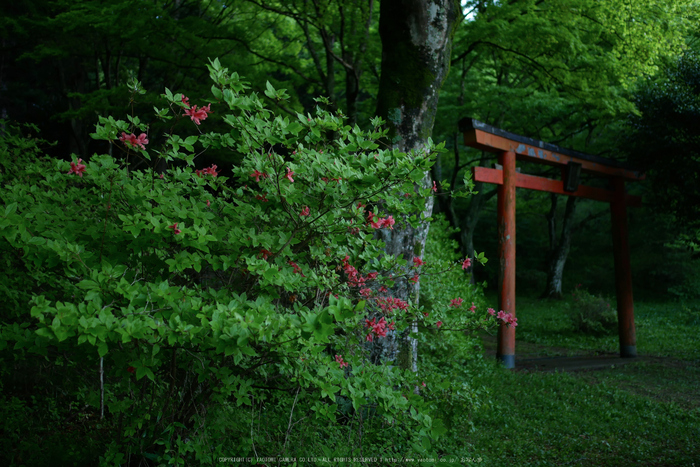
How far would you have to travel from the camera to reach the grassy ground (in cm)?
428

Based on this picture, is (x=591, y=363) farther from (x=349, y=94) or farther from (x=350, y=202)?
(x=350, y=202)

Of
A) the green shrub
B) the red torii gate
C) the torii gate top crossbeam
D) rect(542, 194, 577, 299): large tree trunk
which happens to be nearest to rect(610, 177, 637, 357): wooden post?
the red torii gate

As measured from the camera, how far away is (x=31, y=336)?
2.15 metres

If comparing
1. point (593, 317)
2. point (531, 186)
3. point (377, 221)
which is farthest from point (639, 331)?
point (377, 221)

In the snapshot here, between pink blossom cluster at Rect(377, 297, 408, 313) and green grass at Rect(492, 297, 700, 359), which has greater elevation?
pink blossom cluster at Rect(377, 297, 408, 313)

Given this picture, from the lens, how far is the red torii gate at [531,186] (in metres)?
7.53

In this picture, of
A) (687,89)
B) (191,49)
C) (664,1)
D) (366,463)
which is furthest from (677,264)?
(366,463)

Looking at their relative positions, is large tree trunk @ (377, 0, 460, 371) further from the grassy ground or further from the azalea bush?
the azalea bush

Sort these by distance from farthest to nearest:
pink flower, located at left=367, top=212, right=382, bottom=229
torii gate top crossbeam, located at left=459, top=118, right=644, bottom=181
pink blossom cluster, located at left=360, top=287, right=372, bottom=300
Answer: torii gate top crossbeam, located at left=459, top=118, right=644, bottom=181
pink blossom cluster, located at left=360, top=287, right=372, bottom=300
pink flower, located at left=367, top=212, right=382, bottom=229

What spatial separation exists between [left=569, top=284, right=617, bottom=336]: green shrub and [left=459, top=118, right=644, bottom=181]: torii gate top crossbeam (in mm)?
3139

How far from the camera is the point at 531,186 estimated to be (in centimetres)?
847

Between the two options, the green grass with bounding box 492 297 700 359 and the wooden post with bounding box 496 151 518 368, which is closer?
the wooden post with bounding box 496 151 518 368

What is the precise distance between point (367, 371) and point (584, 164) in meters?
7.95

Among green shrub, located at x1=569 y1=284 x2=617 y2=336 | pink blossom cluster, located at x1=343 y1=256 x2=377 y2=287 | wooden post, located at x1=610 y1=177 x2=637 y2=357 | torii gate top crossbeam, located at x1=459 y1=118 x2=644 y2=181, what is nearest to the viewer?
pink blossom cluster, located at x1=343 y1=256 x2=377 y2=287
